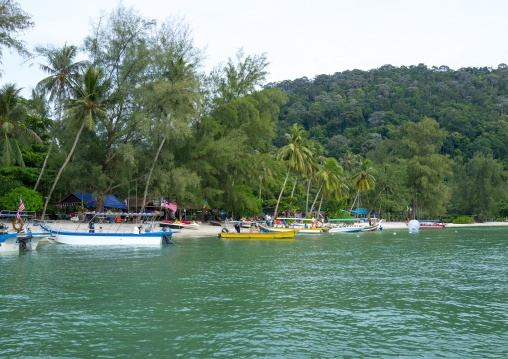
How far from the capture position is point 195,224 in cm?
4884

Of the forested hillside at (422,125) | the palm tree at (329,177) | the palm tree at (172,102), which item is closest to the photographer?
the palm tree at (172,102)

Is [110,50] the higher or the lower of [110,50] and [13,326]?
the higher

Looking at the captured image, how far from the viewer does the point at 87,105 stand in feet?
126

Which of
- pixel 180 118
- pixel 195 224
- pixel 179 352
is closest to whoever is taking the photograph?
pixel 179 352

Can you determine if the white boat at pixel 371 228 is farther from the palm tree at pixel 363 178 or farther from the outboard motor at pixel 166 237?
the outboard motor at pixel 166 237

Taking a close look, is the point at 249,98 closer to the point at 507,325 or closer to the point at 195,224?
the point at 195,224

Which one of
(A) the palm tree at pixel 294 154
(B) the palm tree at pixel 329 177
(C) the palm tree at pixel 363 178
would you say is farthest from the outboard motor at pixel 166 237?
(C) the palm tree at pixel 363 178

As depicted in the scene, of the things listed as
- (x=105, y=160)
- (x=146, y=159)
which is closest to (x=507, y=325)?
(x=146, y=159)

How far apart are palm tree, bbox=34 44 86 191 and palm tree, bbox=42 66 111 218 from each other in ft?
3.79

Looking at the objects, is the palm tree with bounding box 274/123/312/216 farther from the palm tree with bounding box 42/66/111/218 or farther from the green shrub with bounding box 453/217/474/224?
the green shrub with bounding box 453/217/474/224

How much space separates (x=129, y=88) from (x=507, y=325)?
3907 centimetres

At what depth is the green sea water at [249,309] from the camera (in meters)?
9.73

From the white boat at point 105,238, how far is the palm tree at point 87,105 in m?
6.90

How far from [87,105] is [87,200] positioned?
42.3 ft
